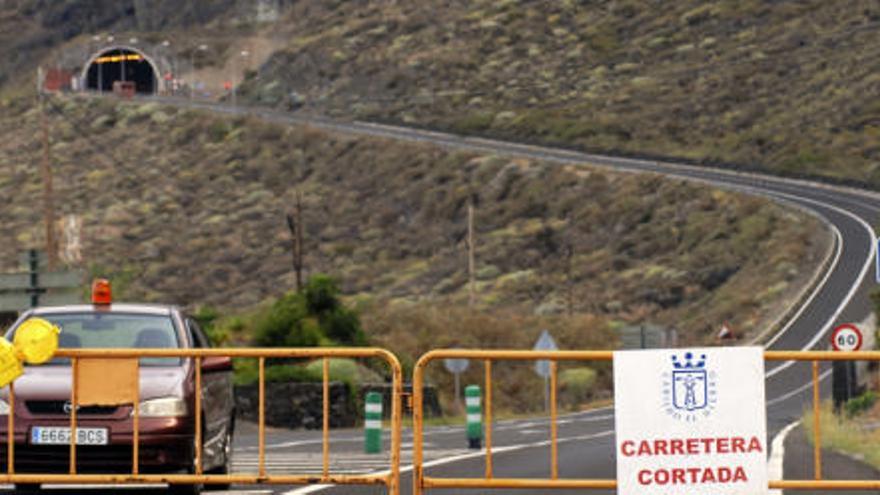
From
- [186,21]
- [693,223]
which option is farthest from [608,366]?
[186,21]

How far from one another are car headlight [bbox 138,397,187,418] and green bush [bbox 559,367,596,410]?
40.8m

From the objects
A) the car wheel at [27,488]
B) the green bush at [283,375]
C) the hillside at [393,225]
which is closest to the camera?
the car wheel at [27,488]

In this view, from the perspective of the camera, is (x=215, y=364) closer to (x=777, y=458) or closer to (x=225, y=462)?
(x=225, y=462)

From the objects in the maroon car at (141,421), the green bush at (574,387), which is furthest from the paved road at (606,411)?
the green bush at (574,387)

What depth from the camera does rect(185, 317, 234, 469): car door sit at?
14.9 m

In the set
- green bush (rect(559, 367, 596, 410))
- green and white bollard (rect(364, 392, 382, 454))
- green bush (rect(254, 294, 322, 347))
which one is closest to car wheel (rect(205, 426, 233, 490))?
green and white bollard (rect(364, 392, 382, 454))

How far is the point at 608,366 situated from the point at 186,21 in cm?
8036

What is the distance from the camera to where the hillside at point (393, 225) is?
73250mm

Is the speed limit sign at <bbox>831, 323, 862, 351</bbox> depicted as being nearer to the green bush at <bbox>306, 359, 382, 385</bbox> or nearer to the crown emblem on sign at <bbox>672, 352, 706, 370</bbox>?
the green bush at <bbox>306, 359, 382, 385</bbox>

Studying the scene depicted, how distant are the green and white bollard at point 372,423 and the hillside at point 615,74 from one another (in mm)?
63731

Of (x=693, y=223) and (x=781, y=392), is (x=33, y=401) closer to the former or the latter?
(x=781, y=392)

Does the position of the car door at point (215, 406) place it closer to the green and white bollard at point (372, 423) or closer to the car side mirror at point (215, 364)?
the car side mirror at point (215, 364)

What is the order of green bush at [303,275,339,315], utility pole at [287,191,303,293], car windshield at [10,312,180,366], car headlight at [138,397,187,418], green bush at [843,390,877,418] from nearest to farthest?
car headlight at [138,397,187,418]
car windshield at [10,312,180,366]
green bush at [843,390,877,418]
green bush at [303,275,339,315]
utility pole at [287,191,303,293]

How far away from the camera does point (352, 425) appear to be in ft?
132
